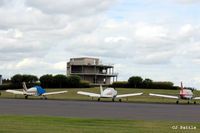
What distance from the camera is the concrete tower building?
12231 cm

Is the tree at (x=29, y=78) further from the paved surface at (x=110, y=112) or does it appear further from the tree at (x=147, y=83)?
the paved surface at (x=110, y=112)

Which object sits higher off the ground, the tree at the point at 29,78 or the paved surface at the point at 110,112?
the tree at the point at 29,78

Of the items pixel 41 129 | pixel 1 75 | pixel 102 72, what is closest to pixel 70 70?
pixel 102 72

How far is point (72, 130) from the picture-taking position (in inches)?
585

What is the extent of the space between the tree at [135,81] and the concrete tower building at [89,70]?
22.5 meters

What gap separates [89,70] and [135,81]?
26253mm

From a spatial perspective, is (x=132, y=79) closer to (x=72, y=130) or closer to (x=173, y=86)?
(x=173, y=86)

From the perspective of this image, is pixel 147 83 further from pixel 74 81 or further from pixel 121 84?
pixel 74 81

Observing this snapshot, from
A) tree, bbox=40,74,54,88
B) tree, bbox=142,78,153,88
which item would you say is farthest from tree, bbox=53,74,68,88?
tree, bbox=142,78,153,88

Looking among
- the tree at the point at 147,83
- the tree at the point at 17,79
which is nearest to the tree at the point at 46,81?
the tree at the point at 17,79

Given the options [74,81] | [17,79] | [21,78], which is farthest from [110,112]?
[17,79]

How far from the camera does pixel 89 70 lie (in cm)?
12425

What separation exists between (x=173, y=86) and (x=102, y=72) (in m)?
35.5

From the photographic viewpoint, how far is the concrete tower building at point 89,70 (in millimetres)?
122312
